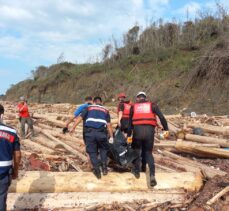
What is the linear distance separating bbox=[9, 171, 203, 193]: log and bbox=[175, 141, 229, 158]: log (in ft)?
10.2

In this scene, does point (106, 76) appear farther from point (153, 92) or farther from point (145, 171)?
point (145, 171)

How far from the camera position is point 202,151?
33.5ft

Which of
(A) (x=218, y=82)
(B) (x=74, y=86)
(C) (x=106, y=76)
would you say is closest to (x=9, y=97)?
(B) (x=74, y=86)

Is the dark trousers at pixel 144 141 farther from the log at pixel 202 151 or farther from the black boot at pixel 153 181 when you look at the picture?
the log at pixel 202 151

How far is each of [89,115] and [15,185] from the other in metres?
1.98

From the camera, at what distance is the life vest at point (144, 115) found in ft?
23.6

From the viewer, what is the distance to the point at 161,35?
36344 millimetres

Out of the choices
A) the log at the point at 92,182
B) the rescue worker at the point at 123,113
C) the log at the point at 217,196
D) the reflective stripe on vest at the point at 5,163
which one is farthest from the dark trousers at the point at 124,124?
the reflective stripe on vest at the point at 5,163

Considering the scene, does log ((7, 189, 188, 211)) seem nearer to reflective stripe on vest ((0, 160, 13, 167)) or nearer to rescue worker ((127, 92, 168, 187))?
rescue worker ((127, 92, 168, 187))

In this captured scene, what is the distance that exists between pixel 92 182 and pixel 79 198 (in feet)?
1.72

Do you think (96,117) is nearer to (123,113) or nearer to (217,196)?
(123,113)

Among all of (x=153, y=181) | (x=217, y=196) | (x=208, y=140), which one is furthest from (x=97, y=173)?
(x=208, y=140)

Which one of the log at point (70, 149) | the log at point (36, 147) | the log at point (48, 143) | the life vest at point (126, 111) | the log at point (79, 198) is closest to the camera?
the log at point (79, 198)

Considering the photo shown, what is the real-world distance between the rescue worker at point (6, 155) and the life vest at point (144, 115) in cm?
291
